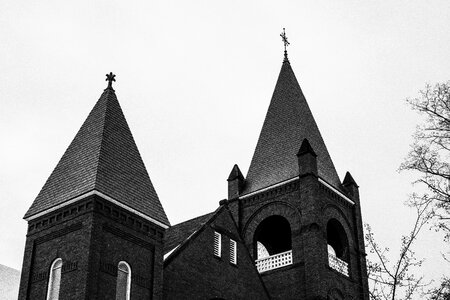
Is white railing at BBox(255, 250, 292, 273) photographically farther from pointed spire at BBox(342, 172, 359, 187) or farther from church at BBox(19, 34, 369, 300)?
pointed spire at BBox(342, 172, 359, 187)

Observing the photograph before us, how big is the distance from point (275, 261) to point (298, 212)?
2.82m

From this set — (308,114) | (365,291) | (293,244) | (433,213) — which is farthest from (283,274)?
(433,213)

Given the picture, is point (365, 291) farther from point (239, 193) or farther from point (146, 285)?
point (146, 285)

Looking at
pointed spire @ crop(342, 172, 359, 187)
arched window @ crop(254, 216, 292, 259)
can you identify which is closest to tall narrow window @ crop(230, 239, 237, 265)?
arched window @ crop(254, 216, 292, 259)

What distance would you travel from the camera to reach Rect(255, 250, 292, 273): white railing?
36.2 metres

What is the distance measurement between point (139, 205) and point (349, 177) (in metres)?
19.7

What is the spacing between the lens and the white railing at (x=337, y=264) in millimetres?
36250

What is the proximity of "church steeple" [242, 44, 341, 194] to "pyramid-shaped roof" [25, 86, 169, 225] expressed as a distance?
13.3 metres

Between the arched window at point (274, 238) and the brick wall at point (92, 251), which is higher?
the arched window at point (274, 238)

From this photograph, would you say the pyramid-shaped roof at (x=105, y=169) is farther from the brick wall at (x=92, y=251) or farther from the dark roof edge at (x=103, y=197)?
the brick wall at (x=92, y=251)

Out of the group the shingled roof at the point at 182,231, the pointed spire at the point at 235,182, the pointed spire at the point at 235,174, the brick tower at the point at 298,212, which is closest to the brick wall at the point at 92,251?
the shingled roof at the point at 182,231

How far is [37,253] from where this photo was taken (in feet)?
79.2

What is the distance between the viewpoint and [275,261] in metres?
36.6

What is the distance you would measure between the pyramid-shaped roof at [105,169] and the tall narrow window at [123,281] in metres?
2.13
